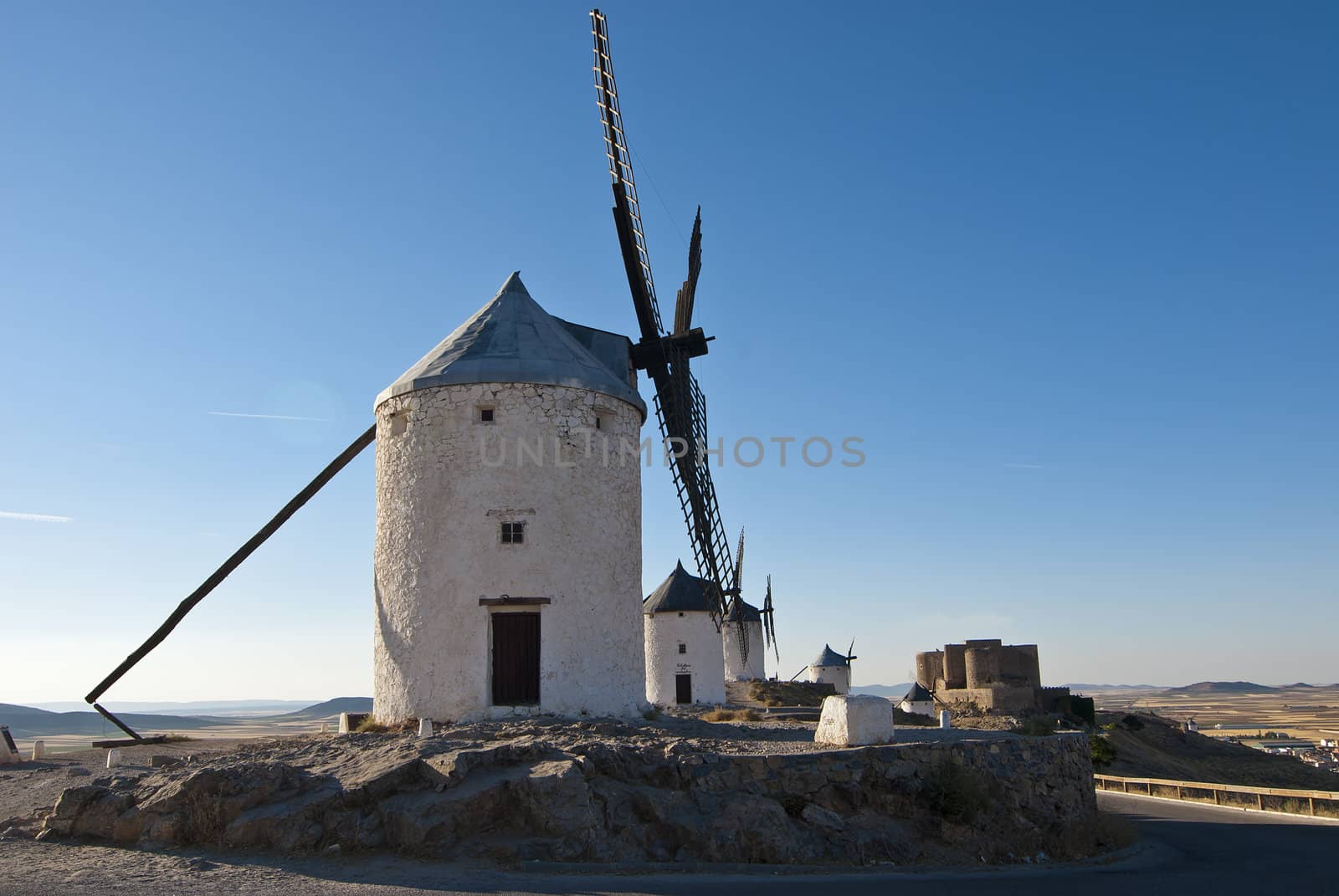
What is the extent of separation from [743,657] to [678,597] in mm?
6007

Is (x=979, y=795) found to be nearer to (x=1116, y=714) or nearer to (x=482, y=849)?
(x=482, y=849)

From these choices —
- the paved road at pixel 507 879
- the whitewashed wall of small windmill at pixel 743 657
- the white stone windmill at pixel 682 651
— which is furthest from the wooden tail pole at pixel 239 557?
the whitewashed wall of small windmill at pixel 743 657

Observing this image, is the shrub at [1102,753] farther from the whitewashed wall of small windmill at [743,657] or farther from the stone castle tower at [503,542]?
the stone castle tower at [503,542]

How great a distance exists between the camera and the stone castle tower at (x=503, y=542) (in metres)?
13.9

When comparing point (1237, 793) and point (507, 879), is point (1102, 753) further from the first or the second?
point (507, 879)

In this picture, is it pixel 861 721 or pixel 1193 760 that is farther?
A: pixel 1193 760

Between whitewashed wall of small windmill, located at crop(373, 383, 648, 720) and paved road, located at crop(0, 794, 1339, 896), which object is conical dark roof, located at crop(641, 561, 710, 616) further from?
paved road, located at crop(0, 794, 1339, 896)

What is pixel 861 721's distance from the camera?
11320 millimetres

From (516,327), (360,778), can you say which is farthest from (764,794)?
(516,327)

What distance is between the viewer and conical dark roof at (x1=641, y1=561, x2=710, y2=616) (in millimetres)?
33531

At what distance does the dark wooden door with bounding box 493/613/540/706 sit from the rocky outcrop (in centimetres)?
242

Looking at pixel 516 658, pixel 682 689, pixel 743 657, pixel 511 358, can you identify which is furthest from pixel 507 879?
pixel 743 657

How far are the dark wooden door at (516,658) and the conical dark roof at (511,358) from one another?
347 cm

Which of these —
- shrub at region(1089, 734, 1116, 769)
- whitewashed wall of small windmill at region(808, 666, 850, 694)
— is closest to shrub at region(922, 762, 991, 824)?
shrub at region(1089, 734, 1116, 769)
